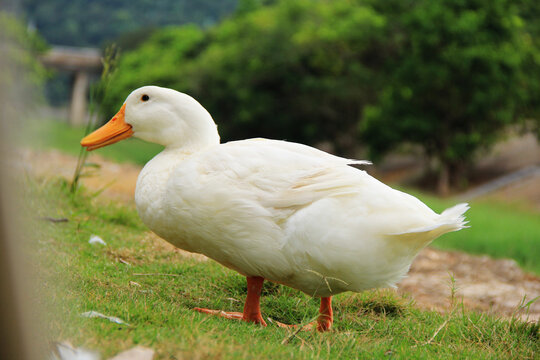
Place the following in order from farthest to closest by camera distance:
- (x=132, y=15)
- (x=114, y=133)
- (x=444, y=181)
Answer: (x=444, y=181) < (x=132, y=15) < (x=114, y=133)

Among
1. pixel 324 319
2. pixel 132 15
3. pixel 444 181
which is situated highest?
pixel 132 15

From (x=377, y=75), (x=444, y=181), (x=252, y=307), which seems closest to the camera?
(x=252, y=307)

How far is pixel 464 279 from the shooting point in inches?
253

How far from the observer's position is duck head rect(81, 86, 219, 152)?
351cm

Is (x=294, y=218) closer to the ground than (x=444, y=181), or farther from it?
farther from it

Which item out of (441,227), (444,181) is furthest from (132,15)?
(441,227)

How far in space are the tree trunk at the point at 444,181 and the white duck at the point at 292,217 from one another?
19.5 meters

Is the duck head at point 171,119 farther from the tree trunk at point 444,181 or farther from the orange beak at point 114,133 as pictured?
the tree trunk at point 444,181

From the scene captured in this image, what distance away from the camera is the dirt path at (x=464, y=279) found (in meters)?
5.14

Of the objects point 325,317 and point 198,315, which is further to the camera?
point 325,317

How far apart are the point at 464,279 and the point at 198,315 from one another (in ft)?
14.2

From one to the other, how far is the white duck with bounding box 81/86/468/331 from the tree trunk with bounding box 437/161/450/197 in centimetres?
1954

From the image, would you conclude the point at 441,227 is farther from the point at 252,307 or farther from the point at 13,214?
the point at 13,214

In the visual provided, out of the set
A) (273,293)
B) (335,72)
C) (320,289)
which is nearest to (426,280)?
(273,293)
